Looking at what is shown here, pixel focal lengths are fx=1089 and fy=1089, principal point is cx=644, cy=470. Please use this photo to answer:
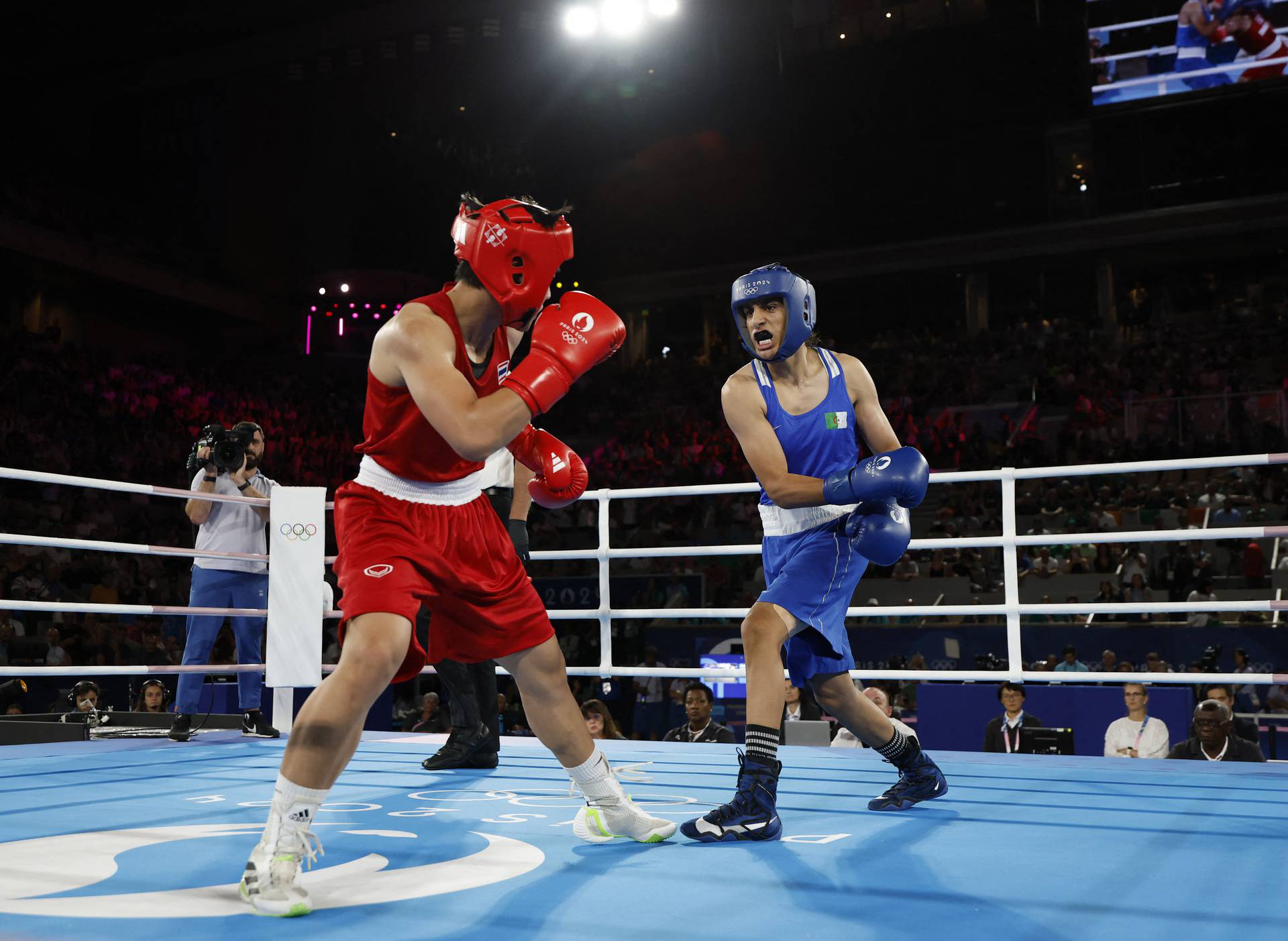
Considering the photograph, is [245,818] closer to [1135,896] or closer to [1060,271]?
[1135,896]

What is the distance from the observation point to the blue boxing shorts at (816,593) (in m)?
2.47

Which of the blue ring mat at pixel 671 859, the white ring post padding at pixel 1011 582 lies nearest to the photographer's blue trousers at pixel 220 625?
the blue ring mat at pixel 671 859

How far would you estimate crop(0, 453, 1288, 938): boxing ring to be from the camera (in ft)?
5.05

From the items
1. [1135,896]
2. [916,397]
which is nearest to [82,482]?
[1135,896]

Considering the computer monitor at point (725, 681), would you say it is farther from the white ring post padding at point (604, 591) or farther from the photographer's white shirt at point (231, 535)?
the photographer's white shirt at point (231, 535)

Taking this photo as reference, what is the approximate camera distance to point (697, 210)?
2244 centimetres

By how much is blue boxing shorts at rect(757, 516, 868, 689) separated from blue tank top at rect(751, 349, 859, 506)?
0.46ft

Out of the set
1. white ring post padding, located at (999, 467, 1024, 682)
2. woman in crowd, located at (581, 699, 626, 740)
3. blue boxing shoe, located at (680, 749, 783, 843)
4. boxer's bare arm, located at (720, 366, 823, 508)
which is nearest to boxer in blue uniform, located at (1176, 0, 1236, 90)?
woman in crowd, located at (581, 699, 626, 740)

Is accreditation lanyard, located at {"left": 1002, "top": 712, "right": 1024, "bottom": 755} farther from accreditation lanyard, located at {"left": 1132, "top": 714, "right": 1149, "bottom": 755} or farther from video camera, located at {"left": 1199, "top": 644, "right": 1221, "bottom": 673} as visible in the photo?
video camera, located at {"left": 1199, "top": 644, "right": 1221, "bottom": 673}

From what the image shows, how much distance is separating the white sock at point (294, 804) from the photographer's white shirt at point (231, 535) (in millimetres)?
2783

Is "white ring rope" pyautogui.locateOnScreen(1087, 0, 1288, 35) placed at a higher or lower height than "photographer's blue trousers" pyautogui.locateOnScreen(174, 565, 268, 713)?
higher

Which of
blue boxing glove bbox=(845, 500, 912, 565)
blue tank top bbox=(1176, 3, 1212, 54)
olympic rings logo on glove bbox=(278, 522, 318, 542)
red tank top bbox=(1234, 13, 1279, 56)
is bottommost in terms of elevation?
blue boxing glove bbox=(845, 500, 912, 565)

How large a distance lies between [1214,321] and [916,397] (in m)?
4.89

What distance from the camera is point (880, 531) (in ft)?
7.80
